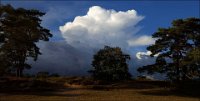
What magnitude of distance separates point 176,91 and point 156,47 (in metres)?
6.99

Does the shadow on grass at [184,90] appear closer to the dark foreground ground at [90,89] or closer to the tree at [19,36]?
the dark foreground ground at [90,89]

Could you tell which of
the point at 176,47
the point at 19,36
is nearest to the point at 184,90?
the point at 176,47

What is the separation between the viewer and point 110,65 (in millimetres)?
56969

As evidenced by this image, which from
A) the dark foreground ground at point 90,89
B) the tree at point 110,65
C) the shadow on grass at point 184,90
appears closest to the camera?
the dark foreground ground at point 90,89

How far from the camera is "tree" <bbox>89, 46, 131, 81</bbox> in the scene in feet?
186

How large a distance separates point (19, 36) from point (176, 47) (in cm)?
1995

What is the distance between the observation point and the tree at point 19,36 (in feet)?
147

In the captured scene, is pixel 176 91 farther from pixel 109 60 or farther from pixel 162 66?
pixel 109 60

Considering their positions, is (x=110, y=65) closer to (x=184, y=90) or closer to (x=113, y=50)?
(x=113, y=50)

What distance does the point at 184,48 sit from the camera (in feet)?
177

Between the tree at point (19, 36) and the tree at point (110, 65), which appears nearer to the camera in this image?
the tree at point (19, 36)

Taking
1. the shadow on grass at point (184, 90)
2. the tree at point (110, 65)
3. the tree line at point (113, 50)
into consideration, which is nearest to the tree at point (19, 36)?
the tree line at point (113, 50)

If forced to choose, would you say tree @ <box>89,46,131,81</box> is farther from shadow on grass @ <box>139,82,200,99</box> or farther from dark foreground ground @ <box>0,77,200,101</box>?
shadow on grass @ <box>139,82,200,99</box>

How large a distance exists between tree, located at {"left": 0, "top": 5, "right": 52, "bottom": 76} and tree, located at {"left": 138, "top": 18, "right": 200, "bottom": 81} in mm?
15423
